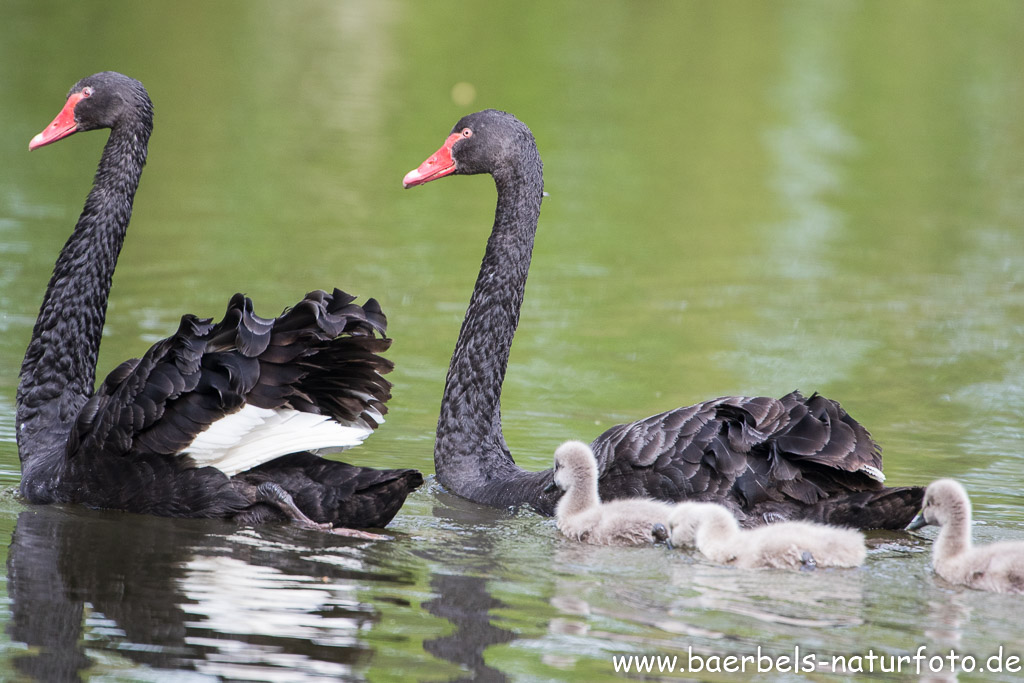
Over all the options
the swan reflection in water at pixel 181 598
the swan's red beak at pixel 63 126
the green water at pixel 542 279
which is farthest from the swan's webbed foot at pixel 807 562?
the swan's red beak at pixel 63 126

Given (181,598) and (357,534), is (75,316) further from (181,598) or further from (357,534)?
(181,598)

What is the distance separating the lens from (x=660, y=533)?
5.13 meters

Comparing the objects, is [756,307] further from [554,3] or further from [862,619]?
[554,3]

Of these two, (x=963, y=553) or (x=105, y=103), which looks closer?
(x=963, y=553)

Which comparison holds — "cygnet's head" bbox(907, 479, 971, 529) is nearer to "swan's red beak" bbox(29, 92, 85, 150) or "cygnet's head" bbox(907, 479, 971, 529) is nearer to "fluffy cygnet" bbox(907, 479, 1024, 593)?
"fluffy cygnet" bbox(907, 479, 1024, 593)

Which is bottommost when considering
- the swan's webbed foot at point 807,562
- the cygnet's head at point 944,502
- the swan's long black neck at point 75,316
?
the swan's webbed foot at point 807,562

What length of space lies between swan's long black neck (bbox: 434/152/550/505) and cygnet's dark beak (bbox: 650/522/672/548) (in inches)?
44.3

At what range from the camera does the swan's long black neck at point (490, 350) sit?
6.29 m

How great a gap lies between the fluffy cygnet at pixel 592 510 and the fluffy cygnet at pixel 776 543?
0.71 feet

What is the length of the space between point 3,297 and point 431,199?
18.1 ft

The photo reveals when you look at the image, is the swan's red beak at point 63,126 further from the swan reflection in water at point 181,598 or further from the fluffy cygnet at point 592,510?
the fluffy cygnet at point 592,510

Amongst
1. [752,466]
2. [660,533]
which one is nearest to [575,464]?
[660,533]

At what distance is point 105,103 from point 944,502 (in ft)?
12.6

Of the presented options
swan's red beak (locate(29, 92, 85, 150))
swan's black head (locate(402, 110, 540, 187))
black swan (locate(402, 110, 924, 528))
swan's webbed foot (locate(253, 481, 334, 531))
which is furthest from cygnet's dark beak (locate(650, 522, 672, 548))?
swan's red beak (locate(29, 92, 85, 150))
